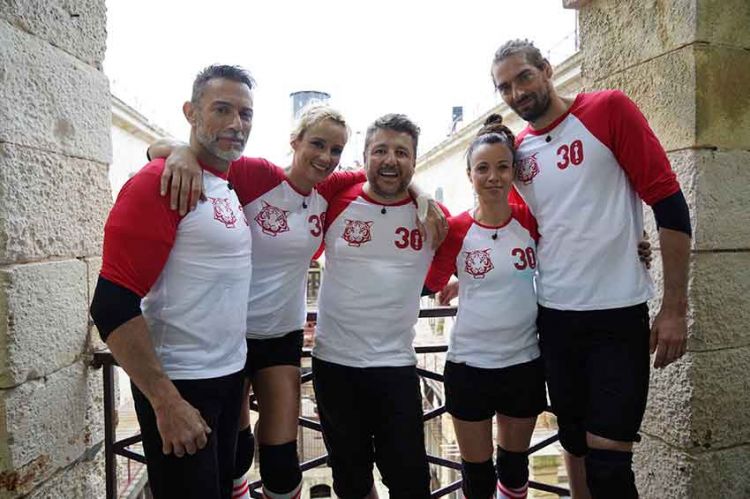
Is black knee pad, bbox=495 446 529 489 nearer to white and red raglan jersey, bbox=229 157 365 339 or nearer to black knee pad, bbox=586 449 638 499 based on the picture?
black knee pad, bbox=586 449 638 499

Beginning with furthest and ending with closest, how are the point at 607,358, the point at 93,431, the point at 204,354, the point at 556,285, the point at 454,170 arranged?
the point at 454,170 < the point at 93,431 < the point at 556,285 < the point at 607,358 < the point at 204,354

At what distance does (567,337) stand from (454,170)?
13.0m

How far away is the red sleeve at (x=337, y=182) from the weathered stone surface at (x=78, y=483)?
1.32 m

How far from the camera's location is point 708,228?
198 centimetres

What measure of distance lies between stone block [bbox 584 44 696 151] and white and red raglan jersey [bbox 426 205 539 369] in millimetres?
620

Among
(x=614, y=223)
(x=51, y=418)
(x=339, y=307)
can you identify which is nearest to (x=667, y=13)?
(x=614, y=223)

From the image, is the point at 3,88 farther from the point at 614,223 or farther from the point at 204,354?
the point at 614,223

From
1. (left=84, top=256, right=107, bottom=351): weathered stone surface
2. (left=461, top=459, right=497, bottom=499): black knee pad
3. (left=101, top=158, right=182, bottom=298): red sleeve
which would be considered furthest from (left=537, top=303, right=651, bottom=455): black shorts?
(left=84, top=256, right=107, bottom=351): weathered stone surface

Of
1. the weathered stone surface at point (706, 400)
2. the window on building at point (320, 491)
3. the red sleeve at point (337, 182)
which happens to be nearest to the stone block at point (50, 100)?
the red sleeve at point (337, 182)

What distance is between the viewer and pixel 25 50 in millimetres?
1624

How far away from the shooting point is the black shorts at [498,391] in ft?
6.29

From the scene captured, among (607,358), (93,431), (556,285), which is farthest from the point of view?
(93,431)

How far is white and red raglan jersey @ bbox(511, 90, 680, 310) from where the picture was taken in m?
1.74

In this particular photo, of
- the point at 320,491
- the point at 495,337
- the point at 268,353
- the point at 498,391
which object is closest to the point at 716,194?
the point at 495,337
